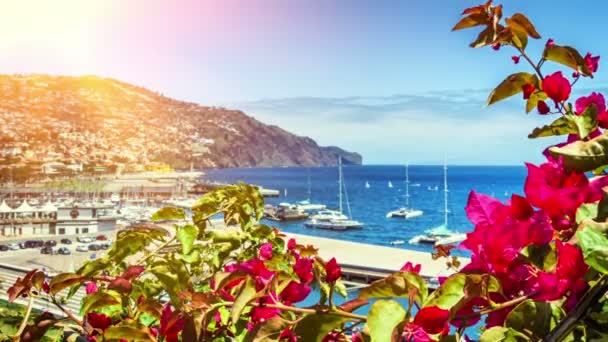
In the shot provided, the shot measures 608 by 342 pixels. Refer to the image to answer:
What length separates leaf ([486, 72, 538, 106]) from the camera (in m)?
0.59

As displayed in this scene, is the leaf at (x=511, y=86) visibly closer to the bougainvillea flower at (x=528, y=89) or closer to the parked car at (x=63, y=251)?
the bougainvillea flower at (x=528, y=89)

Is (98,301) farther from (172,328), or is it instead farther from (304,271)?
(304,271)

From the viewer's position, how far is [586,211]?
0.38 metres

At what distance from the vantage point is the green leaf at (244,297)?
0.41 m

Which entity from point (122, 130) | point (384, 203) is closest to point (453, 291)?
point (384, 203)

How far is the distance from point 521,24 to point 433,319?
1.33 feet

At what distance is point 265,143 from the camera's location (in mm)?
118375

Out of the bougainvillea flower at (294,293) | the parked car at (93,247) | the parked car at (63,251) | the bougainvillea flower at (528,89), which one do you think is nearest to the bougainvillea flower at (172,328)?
the bougainvillea flower at (294,293)

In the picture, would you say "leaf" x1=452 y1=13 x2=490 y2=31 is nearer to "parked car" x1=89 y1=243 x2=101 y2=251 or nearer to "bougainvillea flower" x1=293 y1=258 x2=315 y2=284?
"bougainvillea flower" x1=293 y1=258 x2=315 y2=284

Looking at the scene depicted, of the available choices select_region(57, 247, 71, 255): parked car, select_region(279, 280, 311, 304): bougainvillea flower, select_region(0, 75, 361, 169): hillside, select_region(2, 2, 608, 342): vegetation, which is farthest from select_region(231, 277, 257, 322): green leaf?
select_region(0, 75, 361, 169): hillside

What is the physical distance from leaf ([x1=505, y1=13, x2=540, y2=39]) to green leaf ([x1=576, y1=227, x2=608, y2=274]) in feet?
1.21

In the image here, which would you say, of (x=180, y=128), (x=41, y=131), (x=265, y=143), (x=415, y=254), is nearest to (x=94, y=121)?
(x=41, y=131)

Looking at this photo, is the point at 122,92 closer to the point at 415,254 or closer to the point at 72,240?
the point at 72,240

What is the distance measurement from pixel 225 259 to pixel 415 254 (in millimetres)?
20149
